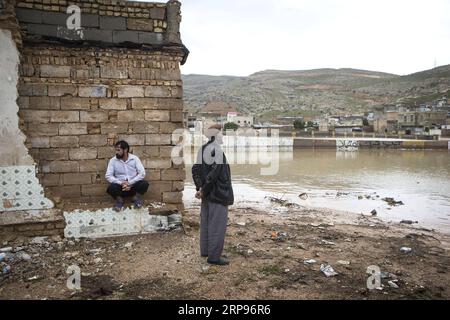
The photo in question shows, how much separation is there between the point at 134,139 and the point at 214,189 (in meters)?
2.15

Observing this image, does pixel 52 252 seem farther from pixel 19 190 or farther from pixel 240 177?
pixel 240 177

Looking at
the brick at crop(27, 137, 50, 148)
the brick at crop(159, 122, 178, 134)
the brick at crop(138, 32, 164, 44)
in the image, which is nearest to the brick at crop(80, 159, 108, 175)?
the brick at crop(27, 137, 50, 148)

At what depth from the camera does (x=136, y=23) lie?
6410 millimetres

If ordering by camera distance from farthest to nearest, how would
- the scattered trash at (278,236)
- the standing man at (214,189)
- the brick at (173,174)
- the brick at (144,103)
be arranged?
the scattered trash at (278,236)
the brick at (173,174)
the brick at (144,103)
the standing man at (214,189)

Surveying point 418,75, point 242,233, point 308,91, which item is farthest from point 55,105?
point 418,75

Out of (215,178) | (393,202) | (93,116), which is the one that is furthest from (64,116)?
(393,202)

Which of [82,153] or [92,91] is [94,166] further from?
[92,91]

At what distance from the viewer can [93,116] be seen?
6.23m

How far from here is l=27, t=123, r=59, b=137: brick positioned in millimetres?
5957

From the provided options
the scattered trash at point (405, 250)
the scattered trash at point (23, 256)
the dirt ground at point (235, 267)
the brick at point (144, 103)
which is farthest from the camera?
the brick at point (144, 103)

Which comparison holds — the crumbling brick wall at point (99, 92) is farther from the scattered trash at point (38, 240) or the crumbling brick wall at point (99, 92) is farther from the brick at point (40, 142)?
the scattered trash at point (38, 240)

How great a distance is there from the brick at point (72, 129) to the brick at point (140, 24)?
6.31ft

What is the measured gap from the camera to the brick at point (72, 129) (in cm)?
611

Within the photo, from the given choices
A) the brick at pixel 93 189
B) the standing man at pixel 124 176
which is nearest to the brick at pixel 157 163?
the standing man at pixel 124 176
